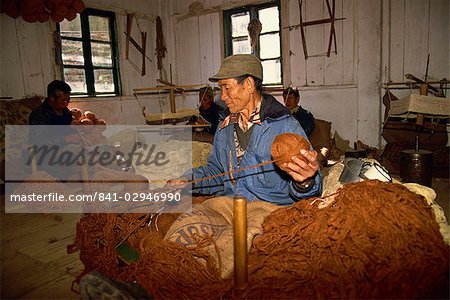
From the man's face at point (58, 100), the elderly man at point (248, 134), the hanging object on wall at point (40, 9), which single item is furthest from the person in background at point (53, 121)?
the elderly man at point (248, 134)

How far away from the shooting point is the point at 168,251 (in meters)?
1.86

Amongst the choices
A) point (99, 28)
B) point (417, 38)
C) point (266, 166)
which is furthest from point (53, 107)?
point (417, 38)

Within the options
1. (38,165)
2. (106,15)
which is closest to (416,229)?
(38,165)

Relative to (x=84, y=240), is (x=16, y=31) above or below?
above

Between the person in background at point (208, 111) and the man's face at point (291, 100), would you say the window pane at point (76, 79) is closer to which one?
the person in background at point (208, 111)

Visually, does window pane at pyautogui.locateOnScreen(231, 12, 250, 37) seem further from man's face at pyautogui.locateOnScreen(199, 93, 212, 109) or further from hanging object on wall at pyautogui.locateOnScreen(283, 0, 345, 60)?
man's face at pyautogui.locateOnScreen(199, 93, 212, 109)

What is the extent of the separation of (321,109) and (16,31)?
21.1ft

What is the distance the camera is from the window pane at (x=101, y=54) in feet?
25.3

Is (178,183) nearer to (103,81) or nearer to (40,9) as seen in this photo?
(40,9)

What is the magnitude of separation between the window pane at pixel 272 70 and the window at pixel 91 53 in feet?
12.3

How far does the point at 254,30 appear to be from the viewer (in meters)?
7.50

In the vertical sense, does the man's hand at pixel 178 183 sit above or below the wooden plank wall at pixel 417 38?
below

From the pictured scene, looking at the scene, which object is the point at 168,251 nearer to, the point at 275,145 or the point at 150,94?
the point at 275,145

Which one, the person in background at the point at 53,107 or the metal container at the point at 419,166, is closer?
the metal container at the point at 419,166
